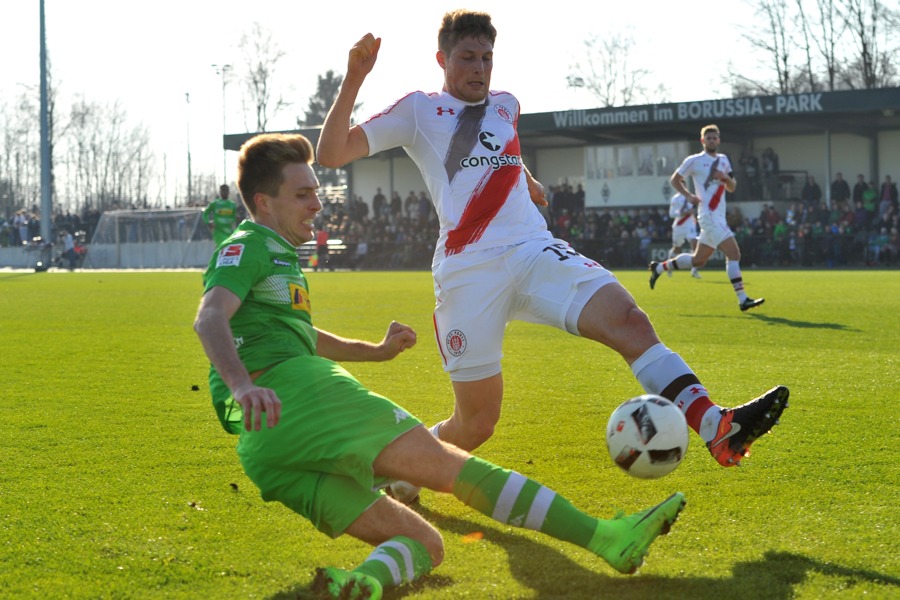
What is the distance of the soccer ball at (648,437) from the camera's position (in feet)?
12.1

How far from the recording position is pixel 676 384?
162 inches

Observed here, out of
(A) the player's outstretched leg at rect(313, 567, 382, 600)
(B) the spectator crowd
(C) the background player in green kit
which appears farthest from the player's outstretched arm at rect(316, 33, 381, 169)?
(B) the spectator crowd

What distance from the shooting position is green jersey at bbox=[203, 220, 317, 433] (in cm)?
347

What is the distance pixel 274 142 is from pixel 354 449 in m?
1.24

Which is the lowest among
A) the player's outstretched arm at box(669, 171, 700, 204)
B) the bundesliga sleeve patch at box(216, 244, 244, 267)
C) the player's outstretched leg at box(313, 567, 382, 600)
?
the player's outstretched leg at box(313, 567, 382, 600)

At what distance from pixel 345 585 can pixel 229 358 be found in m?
0.78

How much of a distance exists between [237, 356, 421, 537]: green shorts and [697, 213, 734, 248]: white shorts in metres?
12.9

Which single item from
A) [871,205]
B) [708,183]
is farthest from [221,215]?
[871,205]

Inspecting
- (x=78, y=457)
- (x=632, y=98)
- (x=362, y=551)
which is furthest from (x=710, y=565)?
(x=632, y=98)

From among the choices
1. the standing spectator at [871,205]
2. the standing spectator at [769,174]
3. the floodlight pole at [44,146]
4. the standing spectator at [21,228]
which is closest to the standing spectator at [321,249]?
the floodlight pole at [44,146]

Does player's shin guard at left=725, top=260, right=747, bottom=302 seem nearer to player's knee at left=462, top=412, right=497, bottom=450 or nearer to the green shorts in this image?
player's knee at left=462, top=412, right=497, bottom=450

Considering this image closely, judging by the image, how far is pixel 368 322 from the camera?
13.2 meters

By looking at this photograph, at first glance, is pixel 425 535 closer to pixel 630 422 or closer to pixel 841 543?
pixel 630 422

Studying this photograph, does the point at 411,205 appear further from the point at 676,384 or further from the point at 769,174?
the point at 676,384
